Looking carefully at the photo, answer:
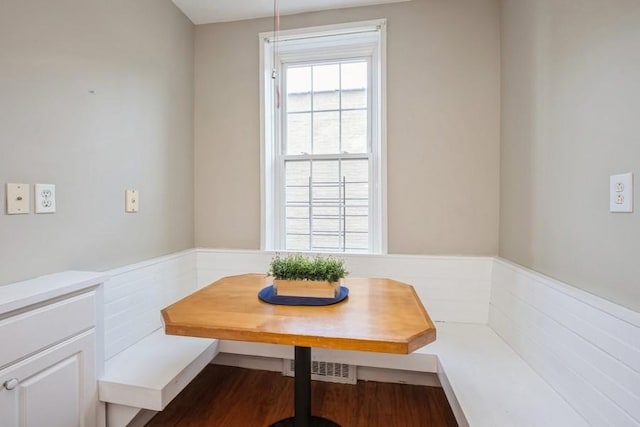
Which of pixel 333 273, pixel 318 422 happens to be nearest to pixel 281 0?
pixel 333 273

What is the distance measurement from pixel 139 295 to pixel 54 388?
63 centimetres

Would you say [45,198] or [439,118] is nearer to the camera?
[45,198]

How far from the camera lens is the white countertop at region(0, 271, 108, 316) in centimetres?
105

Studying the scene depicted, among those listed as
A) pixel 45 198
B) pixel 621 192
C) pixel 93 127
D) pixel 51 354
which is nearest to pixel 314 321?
pixel 51 354

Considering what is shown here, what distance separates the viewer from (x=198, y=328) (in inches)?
43.9

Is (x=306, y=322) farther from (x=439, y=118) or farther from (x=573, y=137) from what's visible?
(x=439, y=118)

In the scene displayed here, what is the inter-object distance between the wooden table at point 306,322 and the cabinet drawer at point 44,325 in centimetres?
38

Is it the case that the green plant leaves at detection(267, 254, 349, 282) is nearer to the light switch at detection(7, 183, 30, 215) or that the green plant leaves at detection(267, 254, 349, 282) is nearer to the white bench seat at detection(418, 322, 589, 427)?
the white bench seat at detection(418, 322, 589, 427)

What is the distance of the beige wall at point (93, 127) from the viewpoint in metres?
1.25

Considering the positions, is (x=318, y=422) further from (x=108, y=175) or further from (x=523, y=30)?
(x=523, y=30)

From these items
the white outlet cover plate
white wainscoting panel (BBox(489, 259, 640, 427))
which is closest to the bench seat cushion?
white wainscoting panel (BBox(489, 259, 640, 427))

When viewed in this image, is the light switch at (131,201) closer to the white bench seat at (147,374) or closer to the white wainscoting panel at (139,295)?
the white wainscoting panel at (139,295)

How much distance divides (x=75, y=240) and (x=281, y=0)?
199 centimetres

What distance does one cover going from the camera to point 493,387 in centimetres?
134
